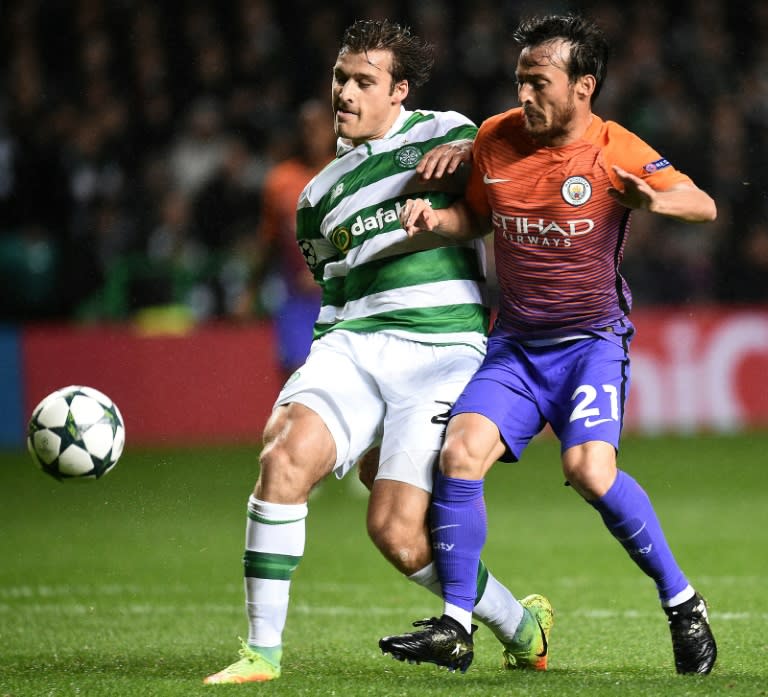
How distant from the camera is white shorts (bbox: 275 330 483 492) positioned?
4.49m

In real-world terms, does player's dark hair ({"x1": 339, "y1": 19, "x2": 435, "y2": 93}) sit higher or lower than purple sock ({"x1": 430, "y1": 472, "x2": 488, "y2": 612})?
higher

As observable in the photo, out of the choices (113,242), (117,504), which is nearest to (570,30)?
(117,504)

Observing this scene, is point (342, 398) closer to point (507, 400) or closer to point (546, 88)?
point (507, 400)

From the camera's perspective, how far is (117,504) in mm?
10203

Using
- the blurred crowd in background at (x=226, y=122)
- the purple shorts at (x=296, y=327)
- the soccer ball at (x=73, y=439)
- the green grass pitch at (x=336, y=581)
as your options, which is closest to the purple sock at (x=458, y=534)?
the green grass pitch at (x=336, y=581)

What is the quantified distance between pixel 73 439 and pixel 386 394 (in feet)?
3.55

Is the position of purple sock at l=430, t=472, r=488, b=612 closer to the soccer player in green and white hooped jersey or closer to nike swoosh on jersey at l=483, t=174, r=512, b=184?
the soccer player in green and white hooped jersey

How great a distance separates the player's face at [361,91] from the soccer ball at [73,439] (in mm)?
1301

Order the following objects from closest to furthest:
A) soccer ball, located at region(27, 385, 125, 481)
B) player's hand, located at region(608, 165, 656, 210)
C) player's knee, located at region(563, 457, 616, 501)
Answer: player's hand, located at region(608, 165, 656, 210) < player's knee, located at region(563, 457, 616, 501) < soccer ball, located at region(27, 385, 125, 481)

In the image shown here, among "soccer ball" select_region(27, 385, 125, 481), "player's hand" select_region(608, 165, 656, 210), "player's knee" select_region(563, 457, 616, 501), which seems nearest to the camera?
"player's hand" select_region(608, 165, 656, 210)

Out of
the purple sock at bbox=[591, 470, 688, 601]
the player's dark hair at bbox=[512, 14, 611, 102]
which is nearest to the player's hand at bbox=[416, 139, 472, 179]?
the player's dark hair at bbox=[512, 14, 611, 102]

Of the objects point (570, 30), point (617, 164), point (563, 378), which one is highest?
point (570, 30)

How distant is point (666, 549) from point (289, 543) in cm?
117

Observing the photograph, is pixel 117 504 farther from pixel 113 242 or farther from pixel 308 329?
pixel 113 242
